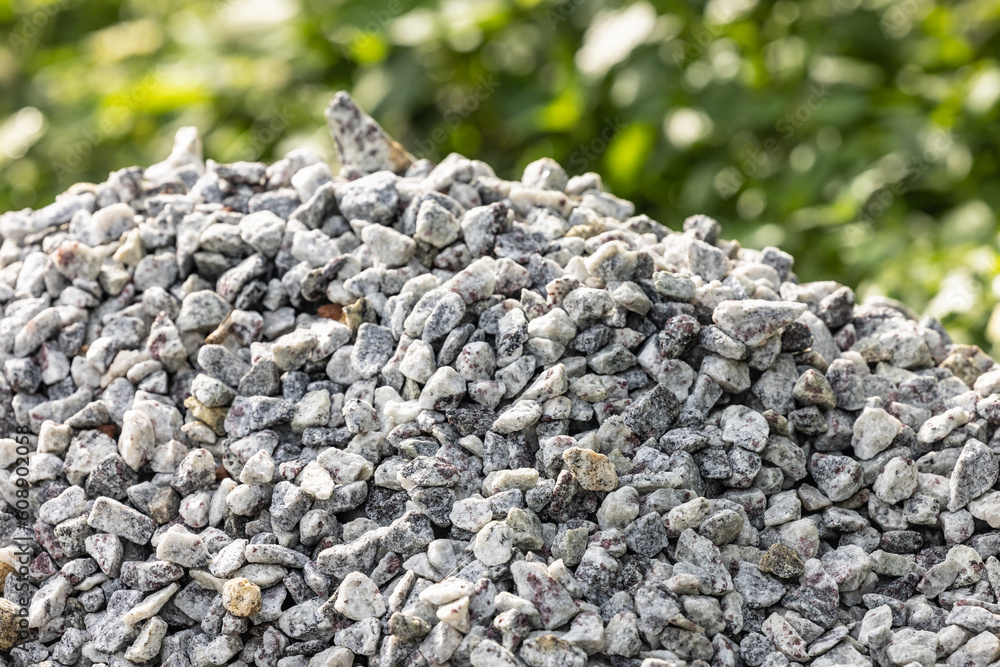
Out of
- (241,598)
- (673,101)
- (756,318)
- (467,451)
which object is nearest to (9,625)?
(241,598)

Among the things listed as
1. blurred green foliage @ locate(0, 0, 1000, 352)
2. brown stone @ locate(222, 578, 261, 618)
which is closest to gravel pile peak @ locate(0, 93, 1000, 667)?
brown stone @ locate(222, 578, 261, 618)

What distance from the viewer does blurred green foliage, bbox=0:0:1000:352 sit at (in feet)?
7.84

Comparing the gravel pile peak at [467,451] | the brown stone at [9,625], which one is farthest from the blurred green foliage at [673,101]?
the brown stone at [9,625]

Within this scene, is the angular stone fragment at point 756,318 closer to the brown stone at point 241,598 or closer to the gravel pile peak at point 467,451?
the gravel pile peak at point 467,451

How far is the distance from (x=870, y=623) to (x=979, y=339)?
3.41 feet

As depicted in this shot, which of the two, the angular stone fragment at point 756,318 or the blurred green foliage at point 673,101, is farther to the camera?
the blurred green foliage at point 673,101

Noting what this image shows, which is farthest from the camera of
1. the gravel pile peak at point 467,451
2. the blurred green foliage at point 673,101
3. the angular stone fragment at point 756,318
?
the blurred green foliage at point 673,101

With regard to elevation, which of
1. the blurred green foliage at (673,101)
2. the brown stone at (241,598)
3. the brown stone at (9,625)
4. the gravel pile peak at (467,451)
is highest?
the blurred green foliage at (673,101)

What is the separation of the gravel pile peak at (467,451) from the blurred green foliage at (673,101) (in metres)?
1.02

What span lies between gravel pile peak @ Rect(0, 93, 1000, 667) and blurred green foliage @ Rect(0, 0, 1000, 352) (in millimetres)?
1016

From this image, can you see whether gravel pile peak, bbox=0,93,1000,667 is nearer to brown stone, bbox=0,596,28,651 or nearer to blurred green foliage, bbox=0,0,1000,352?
brown stone, bbox=0,596,28,651

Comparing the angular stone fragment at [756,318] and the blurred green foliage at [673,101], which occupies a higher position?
the blurred green foliage at [673,101]

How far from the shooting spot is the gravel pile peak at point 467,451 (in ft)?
3.44

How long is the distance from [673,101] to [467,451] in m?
1.53
